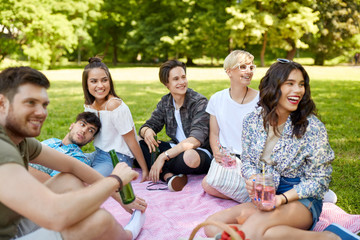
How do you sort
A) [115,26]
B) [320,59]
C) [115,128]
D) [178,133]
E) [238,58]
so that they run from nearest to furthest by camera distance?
[238,58], [115,128], [178,133], [320,59], [115,26]

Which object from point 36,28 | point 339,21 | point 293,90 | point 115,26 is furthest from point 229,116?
point 115,26

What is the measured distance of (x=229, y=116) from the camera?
403cm

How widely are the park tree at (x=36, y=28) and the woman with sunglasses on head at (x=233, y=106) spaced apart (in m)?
23.2

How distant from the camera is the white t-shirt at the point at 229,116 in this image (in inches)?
156

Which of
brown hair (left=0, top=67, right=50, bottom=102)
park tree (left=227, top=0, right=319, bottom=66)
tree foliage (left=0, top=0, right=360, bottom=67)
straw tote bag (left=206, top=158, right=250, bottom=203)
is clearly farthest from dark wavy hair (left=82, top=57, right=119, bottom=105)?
park tree (left=227, top=0, right=319, bottom=66)

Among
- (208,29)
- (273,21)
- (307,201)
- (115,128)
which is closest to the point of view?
(307,201)

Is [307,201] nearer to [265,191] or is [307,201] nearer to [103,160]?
[265,191]

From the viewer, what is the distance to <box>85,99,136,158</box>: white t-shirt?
4141 mm

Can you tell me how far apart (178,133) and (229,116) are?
0.93 m

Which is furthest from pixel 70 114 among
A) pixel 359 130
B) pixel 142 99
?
pixel 359 130

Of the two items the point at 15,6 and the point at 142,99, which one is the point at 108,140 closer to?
the point at 142,99

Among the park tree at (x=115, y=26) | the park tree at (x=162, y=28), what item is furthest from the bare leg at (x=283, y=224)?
the park tree at (x=115, y=26)

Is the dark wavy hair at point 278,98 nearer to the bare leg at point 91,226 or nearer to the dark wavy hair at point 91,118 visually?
the bare leg at point 91,226

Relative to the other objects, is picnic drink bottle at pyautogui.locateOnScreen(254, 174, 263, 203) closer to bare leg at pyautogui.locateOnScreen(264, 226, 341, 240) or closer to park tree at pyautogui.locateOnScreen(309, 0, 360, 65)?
bare leg at pyautogui.locateOnScreen(264, 226, 341, 240)
